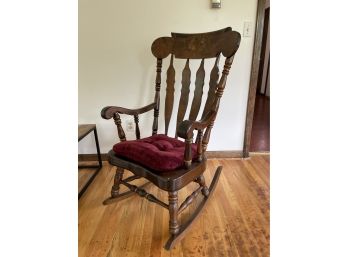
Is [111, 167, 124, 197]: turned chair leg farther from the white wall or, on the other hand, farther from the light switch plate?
the light switch plate

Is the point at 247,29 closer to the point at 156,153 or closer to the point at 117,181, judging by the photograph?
the point at 156,153

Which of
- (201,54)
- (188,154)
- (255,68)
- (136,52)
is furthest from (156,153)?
(255,68)

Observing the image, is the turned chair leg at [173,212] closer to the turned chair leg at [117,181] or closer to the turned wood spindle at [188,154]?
the turned wood spindle at [188,154]

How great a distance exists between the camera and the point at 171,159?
3.37ft

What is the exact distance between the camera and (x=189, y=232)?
1.17 metres

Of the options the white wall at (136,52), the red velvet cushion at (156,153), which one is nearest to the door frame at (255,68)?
the white wall at (136,52)

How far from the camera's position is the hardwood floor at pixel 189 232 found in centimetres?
107

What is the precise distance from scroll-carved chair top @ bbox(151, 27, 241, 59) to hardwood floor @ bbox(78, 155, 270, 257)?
36.4 inches
